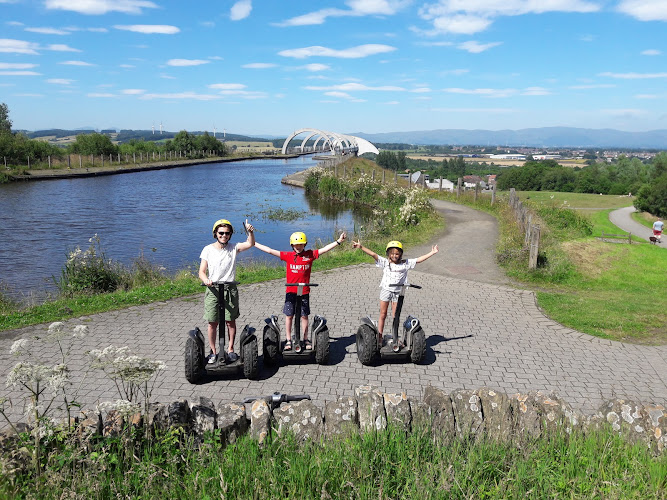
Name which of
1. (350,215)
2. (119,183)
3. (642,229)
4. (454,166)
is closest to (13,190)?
(119,183)

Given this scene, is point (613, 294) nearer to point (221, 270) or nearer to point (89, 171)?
point (221, 270)

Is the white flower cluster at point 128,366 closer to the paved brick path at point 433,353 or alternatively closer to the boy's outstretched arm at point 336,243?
the paved brick path at point 433,353

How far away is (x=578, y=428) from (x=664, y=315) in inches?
264

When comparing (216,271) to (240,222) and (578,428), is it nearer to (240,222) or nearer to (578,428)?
(578,428)

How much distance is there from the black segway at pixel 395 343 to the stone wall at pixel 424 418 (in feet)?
7.88

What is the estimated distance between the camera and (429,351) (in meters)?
7.74

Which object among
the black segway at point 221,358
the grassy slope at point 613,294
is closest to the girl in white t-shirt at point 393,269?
the black segway at point 221,358

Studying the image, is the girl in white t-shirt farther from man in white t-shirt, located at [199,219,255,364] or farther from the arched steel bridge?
the arched steel bridge

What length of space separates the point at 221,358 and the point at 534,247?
Result: 9.12 meters

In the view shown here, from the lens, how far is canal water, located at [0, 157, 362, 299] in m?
17.0

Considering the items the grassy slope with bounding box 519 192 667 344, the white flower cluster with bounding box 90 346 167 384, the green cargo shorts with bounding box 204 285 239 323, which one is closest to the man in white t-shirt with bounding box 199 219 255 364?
the green cargo shorts with bounding box 204 285 239 323

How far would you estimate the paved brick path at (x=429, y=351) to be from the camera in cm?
636

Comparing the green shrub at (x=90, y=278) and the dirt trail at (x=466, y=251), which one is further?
the dirt trail at (x=466, y=251)

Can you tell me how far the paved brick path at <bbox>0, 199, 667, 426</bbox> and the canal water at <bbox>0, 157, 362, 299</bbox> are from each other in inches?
221
